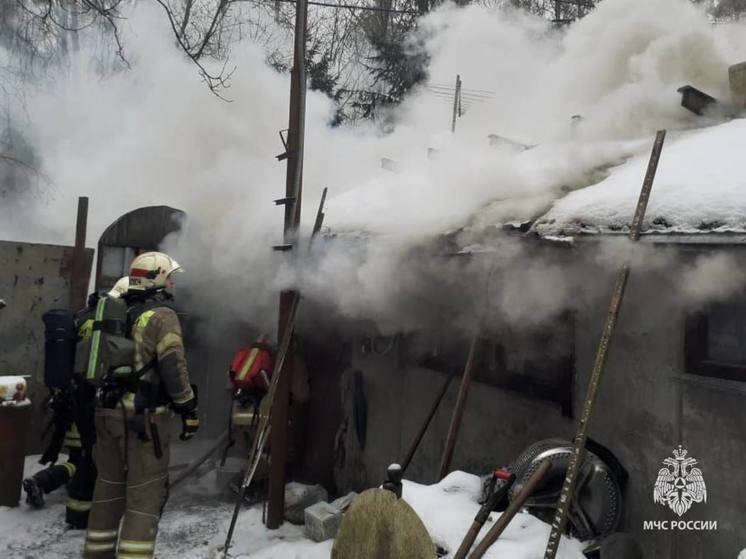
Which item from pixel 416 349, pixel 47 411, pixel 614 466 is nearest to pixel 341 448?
pixel 416 349

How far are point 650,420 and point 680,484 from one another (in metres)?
0.37

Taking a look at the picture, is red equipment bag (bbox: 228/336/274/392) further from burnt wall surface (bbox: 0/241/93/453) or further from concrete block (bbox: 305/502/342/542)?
burnt wall surface (bbox: 0/241/93/453)

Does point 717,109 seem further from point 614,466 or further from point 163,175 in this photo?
point 163,175

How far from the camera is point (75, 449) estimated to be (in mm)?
5328

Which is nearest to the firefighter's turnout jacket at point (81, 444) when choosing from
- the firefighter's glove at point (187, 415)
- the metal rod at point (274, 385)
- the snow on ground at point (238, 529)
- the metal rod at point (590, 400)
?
the snow on ground at point (238, 529)

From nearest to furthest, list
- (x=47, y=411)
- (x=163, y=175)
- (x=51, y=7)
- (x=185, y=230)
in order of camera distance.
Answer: (x=51, y=7) → (x=47, y=411) → (x=185, y=230) → (x=163, y=175)

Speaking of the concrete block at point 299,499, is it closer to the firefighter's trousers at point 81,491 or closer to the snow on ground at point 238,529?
the snow on ground at point 238,529

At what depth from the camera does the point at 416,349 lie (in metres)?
5.60

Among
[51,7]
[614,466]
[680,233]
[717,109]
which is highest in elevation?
[51,7]

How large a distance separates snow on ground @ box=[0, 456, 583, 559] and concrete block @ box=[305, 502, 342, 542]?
0.23 ft

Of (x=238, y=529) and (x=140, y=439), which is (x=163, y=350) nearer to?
(x=140, y=439)

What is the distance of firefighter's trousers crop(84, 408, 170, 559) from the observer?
404 cm

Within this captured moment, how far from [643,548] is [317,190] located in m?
6.59

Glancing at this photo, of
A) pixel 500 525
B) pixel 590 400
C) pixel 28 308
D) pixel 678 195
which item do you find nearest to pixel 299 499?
pixel 500 525
